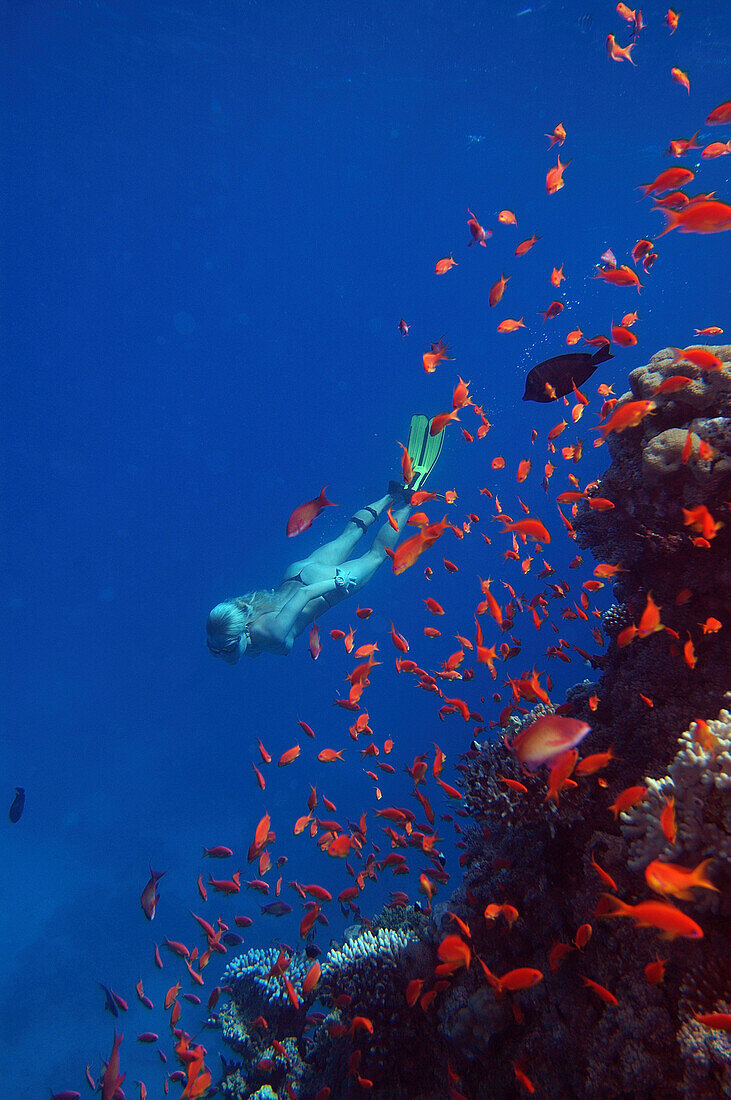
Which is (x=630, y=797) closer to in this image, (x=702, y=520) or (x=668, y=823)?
(x=668, y=823)

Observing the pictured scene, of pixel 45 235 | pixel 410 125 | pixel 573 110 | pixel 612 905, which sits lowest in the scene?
pixel 612 905

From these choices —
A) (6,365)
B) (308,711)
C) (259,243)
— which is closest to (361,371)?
(259,243)

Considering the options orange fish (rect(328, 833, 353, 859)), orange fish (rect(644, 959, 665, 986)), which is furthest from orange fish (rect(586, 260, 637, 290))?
orange fish (rect(328, 833, 353, 859))

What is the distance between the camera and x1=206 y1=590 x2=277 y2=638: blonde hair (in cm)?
725

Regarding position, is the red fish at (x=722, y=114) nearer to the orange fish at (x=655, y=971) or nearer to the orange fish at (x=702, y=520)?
the orange fish at (x=702, y=520)

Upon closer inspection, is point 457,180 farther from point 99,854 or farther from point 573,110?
point 99,854

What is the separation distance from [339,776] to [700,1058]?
34.1 meters

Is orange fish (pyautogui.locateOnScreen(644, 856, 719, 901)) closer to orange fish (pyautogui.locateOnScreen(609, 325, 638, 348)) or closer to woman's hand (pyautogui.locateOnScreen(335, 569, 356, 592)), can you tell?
orange fish (pyautogui.locateOnScreen(609, 325, 638, 348))

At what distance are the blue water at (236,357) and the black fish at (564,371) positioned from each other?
7568mm

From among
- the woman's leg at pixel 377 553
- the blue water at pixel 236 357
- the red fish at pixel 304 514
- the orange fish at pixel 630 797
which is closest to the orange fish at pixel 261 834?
the red fish at pixel 304 514

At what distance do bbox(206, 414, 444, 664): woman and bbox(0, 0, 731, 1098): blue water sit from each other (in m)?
4.05

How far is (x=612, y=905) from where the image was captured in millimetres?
2441

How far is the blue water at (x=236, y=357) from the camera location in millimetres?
19312

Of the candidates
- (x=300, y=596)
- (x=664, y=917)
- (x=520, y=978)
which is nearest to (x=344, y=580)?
(x=300, y=596)
